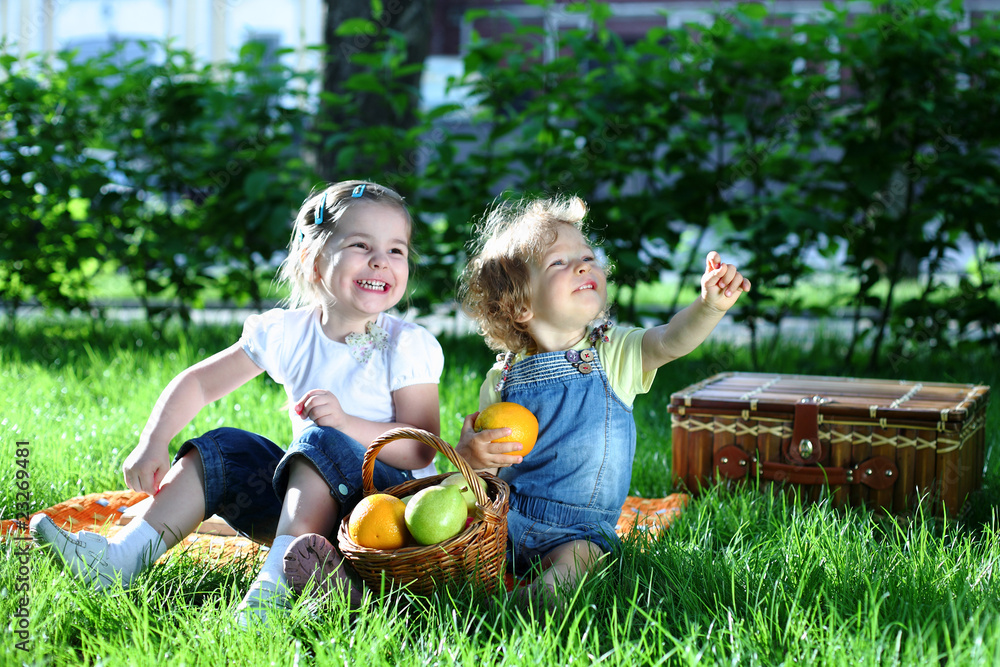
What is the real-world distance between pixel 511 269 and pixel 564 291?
Answer: 0.16 metres

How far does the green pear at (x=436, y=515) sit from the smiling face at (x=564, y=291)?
57 cm

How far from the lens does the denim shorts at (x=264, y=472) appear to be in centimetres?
204

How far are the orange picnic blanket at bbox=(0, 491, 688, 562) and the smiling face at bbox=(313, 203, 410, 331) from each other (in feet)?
2.18

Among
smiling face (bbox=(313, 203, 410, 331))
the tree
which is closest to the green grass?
smiling face (bbox=(313, 203, 410, 331))

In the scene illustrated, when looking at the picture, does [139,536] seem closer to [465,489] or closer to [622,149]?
[465,489]

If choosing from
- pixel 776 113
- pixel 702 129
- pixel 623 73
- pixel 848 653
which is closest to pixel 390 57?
pixel 623 73

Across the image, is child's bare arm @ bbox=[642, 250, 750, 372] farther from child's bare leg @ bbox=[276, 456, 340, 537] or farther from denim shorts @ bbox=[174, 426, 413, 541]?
child's bare leg @ bbox=[276, 456, 340, 537]

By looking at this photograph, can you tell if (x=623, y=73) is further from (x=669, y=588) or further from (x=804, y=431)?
(x=669, y=588)

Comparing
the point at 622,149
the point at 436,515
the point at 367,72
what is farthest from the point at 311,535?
the point at 367,72

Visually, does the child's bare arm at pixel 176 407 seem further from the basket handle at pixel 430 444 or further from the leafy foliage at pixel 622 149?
the leafy foliage at pixel 622 149

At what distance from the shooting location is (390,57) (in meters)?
4.32

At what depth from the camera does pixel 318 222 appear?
232 centimetres

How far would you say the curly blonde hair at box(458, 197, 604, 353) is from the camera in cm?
221

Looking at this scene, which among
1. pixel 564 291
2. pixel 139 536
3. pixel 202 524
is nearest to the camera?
pixel 139 536
